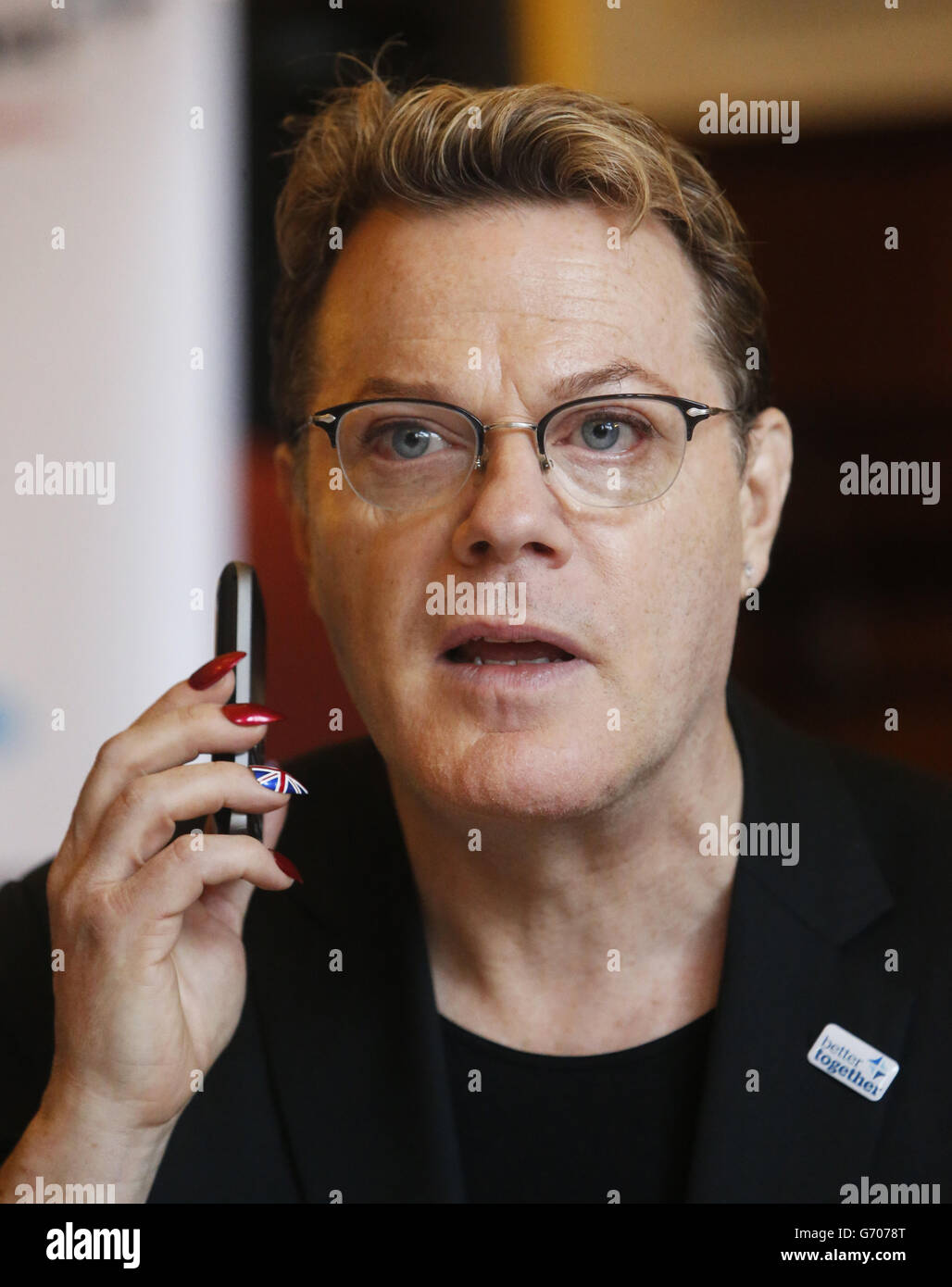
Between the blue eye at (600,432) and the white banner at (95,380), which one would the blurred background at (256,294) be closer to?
the white banner at (95,380)

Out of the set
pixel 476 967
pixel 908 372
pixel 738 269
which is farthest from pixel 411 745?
pixel 908 372

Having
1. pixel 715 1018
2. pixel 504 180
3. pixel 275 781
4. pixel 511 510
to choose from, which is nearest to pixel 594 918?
pixel 715 1018

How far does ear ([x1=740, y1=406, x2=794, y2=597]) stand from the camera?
1450 mm

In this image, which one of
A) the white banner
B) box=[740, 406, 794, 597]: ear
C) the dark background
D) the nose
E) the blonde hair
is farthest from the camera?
the dark background

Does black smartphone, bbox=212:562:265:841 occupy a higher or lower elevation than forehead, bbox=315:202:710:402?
lower

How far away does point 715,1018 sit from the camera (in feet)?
4.25

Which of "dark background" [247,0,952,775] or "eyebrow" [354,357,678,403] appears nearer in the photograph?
"eyebrow" [354,357,678,403]

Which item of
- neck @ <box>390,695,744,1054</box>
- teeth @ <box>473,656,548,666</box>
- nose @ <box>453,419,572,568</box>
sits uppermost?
nose @ <box>453,419,572,568</box>

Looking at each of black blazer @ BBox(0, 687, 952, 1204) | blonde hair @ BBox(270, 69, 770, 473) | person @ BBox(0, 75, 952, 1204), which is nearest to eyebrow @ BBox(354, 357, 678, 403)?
person @ BBox(0, 75, 952, 1204)

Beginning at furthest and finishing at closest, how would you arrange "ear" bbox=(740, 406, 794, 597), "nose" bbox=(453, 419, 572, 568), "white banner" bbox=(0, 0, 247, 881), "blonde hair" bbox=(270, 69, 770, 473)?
"white banner" bbox=(0, 0, 247, 881) → "ear" bbox=(740, 406, 794, 597) → "blonde hair" bbox=(270, 69, 770, 473) → "nose" bbox=(453, 419, 572, 568)

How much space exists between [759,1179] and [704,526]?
64cm

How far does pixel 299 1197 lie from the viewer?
1.29m

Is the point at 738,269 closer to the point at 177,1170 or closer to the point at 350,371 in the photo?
the point at 350,371

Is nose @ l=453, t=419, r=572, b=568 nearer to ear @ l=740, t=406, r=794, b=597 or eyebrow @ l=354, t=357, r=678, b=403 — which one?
eyebrow @ l=354, t=357, r=678, b=403
